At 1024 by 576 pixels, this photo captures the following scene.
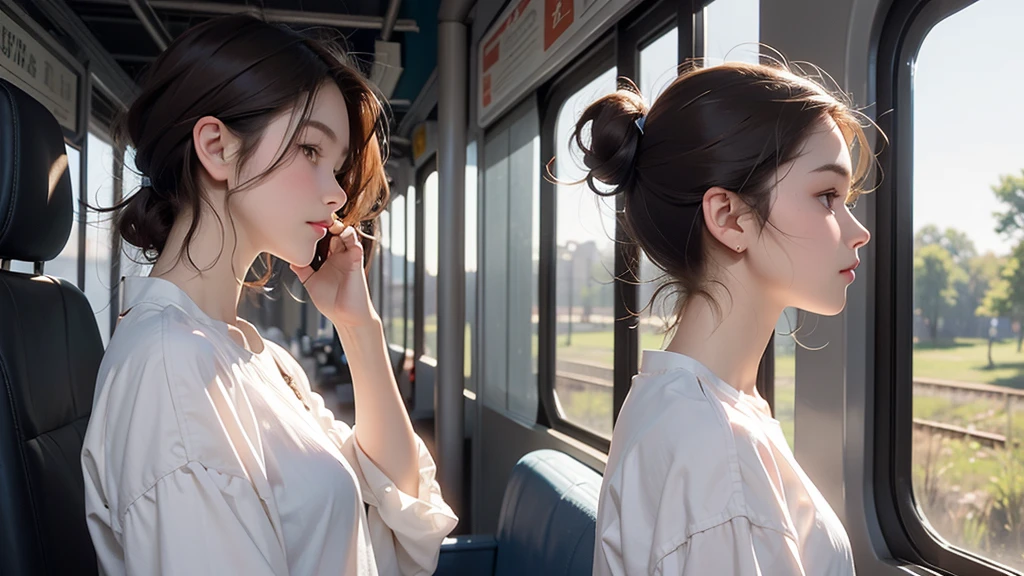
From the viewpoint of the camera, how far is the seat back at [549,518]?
1.69 meters

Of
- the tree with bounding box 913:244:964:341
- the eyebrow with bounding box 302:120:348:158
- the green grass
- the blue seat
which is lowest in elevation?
the blue seat

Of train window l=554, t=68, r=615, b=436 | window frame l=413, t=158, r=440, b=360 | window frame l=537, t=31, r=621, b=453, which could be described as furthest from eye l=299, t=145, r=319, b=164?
window frame l=413, t=158, r=440, b=360

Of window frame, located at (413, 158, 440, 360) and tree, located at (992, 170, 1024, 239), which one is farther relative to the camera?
window frame, located at (413, 158, 440, 360)

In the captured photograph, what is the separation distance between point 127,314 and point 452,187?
2479mm

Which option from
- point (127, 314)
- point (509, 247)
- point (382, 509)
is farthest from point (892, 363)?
point (509, 247)

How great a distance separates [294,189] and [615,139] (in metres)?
0.46

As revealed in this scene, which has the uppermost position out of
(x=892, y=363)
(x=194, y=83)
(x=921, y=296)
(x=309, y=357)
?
(x=194, y=83)

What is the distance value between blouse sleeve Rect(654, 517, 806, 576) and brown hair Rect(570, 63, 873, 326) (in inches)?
12.6

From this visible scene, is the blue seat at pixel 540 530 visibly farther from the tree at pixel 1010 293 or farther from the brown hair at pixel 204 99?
the brown hair at pixel 204 99

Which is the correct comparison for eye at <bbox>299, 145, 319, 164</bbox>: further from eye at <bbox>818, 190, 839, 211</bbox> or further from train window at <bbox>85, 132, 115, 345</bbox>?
train window at <bbox>85, 132, 115, 345</bbox>

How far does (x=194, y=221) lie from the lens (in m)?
1.13

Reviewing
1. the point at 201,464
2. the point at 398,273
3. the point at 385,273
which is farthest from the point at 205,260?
the point at 385,273

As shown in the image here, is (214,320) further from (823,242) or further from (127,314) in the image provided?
(823,242)

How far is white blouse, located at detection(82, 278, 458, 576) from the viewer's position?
0.93m
